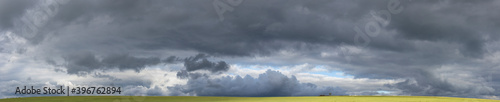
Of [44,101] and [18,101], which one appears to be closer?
[44,101]

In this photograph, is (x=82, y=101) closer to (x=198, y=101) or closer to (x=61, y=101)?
(x=61, y=101)

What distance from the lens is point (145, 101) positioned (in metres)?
75.2

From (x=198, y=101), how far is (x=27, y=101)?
35162 mm

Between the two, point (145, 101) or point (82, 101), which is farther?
point (145, 101)

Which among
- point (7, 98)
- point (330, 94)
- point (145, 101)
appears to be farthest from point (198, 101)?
point (7, 98)

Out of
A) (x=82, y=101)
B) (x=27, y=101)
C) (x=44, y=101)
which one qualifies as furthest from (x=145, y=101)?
(x=27, y=101)

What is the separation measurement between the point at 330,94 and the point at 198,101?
33.3 m

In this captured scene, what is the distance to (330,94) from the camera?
89875 mm

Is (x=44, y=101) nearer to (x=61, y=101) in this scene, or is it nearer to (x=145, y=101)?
(x=61, y=101)

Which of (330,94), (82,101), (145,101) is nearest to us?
(82,101)

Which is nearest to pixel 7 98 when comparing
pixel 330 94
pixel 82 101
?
pixel 82 101

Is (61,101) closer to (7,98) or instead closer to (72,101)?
(72,101)

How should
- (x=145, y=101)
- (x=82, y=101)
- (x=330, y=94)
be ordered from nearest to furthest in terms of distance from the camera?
(x=82, y=101) → (x=145, y=101) → (x=330, y=94)

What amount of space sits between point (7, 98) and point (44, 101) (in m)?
26.1
